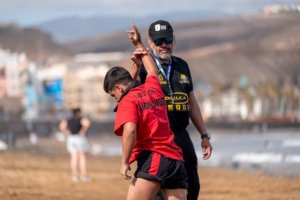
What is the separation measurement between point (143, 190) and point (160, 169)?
0.21 m

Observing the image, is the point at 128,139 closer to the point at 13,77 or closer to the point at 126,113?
the point at 126,113

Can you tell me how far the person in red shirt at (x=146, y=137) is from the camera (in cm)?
834

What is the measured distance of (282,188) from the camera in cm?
1786

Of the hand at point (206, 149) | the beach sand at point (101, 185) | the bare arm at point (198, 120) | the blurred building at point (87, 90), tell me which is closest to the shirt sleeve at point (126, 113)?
the bare arm at point (198, 120)

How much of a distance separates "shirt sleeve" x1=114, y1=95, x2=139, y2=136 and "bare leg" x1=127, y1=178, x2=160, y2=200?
1.51 ft

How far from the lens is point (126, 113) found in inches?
327

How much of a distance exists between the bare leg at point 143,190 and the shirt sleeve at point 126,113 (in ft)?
1.51

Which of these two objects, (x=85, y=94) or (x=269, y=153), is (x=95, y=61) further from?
(x=269, y=153)

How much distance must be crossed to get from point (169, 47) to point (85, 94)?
128 meters

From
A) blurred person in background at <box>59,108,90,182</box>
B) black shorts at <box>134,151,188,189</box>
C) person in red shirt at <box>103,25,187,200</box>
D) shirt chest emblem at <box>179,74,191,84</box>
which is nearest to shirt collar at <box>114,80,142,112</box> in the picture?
person in red shirt at <box>103,25,187,200</box>

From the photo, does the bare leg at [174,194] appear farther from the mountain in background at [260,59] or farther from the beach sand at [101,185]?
the mountain in background at [260,59]

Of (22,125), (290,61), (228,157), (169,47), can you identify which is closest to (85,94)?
(290,61)

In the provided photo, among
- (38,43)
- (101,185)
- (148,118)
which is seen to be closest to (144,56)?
(148,118)

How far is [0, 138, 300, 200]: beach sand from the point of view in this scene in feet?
53.9
